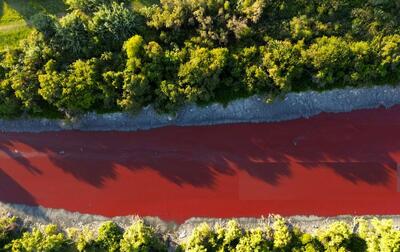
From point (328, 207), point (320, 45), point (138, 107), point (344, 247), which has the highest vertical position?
point (320, 45)

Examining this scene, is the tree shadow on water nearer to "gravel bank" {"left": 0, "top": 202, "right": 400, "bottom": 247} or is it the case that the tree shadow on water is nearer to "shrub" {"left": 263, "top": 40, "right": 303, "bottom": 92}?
"gravel bank" {"left": 0, "top": 202, "right": 400, "bottom": 247}

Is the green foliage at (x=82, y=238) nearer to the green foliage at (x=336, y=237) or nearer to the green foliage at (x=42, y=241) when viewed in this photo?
the green foliage at (x=42, y=241)

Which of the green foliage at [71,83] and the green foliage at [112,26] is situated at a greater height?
the green foliage at [112,26]

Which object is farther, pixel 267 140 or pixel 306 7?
pixel 267 140

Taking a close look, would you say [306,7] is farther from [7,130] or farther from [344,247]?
[7,130]

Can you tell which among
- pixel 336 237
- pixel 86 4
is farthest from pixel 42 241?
pixel 336 237

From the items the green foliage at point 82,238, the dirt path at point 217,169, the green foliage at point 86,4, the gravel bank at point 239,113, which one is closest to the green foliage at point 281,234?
the dirt path at point 217,169

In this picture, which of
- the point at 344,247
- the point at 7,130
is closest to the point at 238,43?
the point at 344,247

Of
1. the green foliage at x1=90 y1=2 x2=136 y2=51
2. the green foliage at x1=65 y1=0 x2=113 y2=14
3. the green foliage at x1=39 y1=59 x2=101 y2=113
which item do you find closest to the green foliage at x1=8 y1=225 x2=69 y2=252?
the green foliage at x1=39 y1=59 x2=101 y2=113
